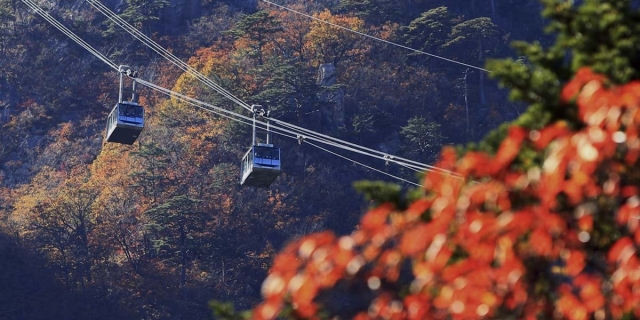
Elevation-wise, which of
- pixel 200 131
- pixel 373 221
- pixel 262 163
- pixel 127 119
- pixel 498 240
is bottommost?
pixel 200 131

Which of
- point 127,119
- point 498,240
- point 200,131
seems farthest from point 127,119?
point 200,131

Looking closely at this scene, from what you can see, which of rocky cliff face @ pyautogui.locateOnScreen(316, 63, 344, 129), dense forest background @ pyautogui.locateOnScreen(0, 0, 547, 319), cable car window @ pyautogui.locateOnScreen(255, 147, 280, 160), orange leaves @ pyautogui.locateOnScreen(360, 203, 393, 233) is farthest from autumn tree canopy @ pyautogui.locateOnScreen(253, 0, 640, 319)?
rocky cliff face @ pyautogui.locateOnScreen(316, 63, 344, 129)

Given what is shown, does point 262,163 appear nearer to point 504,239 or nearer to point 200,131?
point 504,239

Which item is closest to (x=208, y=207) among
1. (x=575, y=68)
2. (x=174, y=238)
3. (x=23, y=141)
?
(x=174, y=238)

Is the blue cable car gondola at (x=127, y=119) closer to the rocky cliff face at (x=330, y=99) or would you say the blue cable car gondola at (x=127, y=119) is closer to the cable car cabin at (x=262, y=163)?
the cable car cabin at (x=262, y=163)

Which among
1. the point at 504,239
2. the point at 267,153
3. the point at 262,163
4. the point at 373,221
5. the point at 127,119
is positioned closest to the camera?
the point at 373,221

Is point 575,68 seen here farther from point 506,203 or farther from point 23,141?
point 23,141
